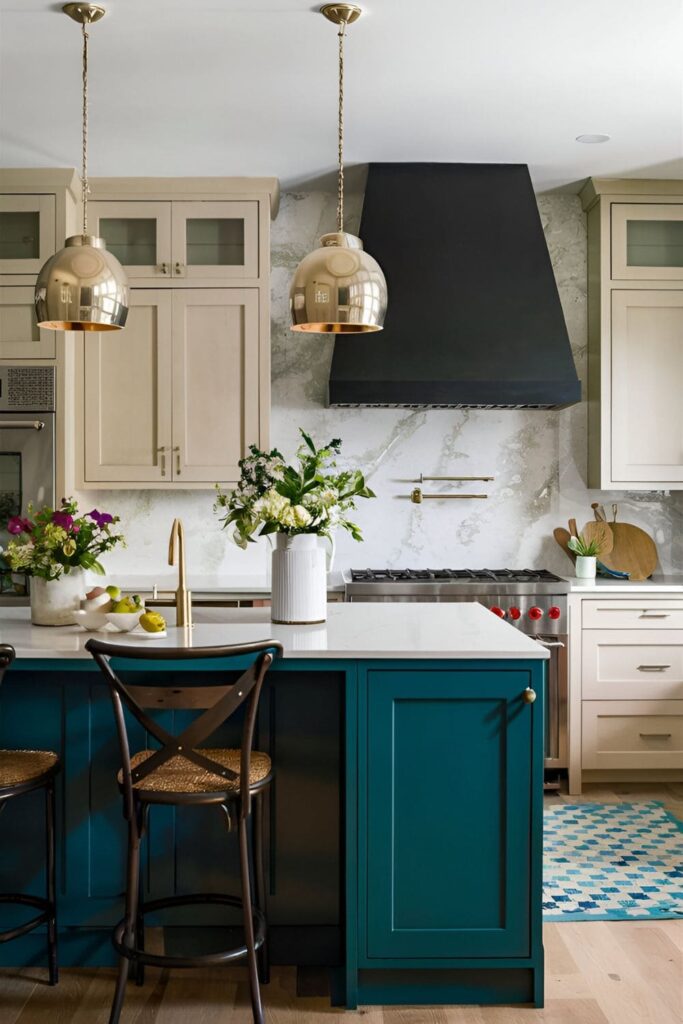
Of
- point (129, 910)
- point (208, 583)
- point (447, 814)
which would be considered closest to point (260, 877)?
point (129, 910)

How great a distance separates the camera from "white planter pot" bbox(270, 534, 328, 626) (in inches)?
116

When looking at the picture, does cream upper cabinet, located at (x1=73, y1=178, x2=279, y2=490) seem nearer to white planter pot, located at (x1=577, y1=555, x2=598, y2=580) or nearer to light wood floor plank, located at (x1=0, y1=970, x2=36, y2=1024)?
white planter pot, located at (x1=577, y1=555, x2=598, y2=580)

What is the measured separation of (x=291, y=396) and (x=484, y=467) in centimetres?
101

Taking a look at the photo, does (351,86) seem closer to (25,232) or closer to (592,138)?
(592,138)

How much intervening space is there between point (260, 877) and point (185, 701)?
2.08 feet

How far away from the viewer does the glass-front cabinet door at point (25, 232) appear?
14.4ft

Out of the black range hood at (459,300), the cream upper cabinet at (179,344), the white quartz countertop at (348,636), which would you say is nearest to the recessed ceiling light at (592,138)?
the black range hood at (459,300)

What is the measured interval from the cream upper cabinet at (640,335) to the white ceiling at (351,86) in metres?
0.18

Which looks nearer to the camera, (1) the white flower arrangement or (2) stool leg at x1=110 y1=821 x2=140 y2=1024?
(2) stool leg at x1=110 y1=821 x2=140 y2=1024

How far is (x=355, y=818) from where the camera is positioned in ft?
8.48

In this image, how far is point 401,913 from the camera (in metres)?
2.59

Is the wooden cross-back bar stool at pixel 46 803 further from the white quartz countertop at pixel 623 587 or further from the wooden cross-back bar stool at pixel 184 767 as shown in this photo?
the white quartz countertop at pixel 623 587

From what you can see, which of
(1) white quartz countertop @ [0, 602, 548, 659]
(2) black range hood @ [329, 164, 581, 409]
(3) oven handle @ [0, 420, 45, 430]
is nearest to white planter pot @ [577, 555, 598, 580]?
(2) black range hood @ [329, 164, 581, 409]

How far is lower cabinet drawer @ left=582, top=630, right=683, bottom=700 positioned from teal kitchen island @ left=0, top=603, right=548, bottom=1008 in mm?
1749
